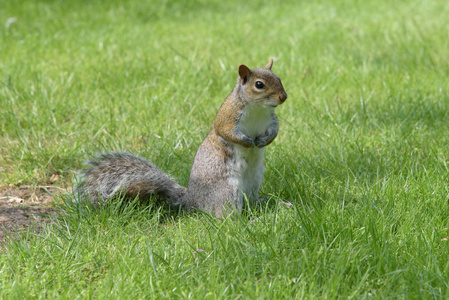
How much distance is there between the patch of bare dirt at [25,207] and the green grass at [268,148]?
9cm

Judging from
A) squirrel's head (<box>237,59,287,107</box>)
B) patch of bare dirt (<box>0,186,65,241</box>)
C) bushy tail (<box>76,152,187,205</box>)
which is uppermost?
squirrel's head (<box>237,59,287,107</box>)

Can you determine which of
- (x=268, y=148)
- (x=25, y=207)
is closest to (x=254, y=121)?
(x=268, y=148)

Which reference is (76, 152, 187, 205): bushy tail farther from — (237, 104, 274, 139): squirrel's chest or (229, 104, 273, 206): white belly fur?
(237, 104, 274, 139): squirrel's chest

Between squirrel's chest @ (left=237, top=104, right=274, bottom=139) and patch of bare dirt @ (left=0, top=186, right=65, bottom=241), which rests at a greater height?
squirrel's chest @ (left=237, top=104, right=274, bottom=139)

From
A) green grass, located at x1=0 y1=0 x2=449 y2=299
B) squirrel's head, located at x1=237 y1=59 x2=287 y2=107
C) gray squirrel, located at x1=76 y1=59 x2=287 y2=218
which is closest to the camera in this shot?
green grass, located at x1=0 y1=0 x2=449 y2=299

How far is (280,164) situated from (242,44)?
251 cm

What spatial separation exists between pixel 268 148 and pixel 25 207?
1.33 meters

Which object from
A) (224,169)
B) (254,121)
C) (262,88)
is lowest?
(224,169)

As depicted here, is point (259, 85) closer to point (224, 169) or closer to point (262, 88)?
point (262, 88)

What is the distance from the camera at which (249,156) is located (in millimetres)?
2463

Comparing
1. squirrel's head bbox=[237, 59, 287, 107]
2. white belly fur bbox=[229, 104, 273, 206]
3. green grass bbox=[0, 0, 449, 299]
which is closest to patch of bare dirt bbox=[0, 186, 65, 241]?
green grass bbox=[0, 0, 449, 299]

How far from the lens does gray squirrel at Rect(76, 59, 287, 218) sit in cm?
239

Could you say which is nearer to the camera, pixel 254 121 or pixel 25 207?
pixel 254 121

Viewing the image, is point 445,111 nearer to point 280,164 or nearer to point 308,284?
point 280,164
